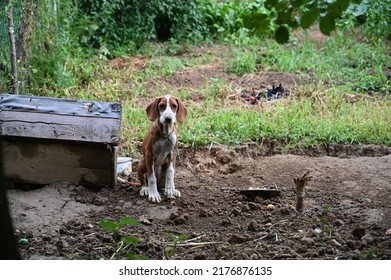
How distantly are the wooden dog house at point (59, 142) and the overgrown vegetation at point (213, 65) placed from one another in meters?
1.43

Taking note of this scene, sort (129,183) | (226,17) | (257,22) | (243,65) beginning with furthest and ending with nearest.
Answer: (226,17)
(243,65)
(129,183)
(257,22)

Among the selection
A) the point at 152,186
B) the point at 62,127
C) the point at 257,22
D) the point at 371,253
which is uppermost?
the point at 257,22

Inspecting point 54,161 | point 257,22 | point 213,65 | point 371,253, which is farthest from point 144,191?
point 213,65

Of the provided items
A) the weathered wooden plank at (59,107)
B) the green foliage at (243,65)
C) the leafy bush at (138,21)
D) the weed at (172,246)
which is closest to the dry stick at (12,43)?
the weathered wooden plank at (59,107)

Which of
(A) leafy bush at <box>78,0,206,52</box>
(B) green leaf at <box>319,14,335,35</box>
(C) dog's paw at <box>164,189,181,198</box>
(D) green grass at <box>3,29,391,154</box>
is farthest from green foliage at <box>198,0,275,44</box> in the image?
(B) green leaf at <box>319,14,335,35</box>

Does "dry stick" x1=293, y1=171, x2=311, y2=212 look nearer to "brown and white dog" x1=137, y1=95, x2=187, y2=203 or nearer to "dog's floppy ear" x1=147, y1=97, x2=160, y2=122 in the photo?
"brown and white dog" x1=137, y1=95, x2=187, y2=203

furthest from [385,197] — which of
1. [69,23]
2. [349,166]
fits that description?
[69,23]

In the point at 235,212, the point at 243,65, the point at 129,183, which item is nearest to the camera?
the point at 235,212

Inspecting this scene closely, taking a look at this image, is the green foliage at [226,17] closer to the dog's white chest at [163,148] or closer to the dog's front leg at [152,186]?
the dog's white chest at [163,148]

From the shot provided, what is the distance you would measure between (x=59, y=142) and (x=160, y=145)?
0.93 meters

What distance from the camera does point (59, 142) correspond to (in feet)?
22.2

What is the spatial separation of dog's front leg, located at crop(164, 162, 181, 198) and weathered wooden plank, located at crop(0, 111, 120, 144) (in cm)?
58

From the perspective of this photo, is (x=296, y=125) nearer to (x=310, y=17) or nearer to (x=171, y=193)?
(x=171, y=193)

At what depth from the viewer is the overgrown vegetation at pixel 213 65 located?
8781 mm
